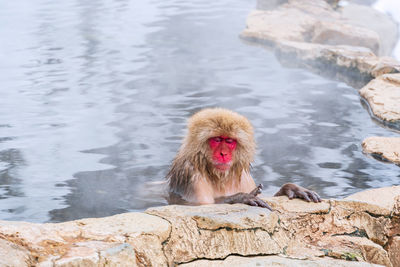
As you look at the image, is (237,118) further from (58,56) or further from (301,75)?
(58,56)

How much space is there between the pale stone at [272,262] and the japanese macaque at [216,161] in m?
0.73

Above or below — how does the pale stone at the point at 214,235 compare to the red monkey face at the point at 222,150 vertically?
below

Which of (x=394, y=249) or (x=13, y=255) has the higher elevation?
(x=13, y=255)

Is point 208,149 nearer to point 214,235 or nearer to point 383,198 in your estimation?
point 214,235

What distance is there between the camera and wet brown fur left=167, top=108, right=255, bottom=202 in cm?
379

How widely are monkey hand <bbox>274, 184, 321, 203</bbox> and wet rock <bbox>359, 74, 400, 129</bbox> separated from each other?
3031 mm

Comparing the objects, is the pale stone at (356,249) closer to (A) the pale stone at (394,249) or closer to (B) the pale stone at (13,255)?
(A) the pale stone at (394,249)

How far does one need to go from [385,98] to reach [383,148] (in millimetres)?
1582

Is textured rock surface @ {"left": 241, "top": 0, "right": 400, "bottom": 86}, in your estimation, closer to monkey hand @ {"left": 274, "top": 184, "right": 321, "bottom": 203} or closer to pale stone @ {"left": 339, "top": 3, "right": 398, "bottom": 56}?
pale stone @ {"left": 339, "top": 3, "right": 398, "bottom": 56}

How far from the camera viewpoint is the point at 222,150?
3.85 m

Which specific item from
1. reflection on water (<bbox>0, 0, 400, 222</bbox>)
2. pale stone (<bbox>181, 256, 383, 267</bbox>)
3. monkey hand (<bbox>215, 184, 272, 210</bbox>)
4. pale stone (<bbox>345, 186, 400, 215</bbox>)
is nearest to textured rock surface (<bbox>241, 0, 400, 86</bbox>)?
reflection on water (<bbox>0, 0, 400, 222</bbox>)

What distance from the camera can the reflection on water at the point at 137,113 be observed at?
484 centimetres

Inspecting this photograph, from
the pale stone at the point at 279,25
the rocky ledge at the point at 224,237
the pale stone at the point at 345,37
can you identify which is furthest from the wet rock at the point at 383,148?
the pale stone at the point at 345,37

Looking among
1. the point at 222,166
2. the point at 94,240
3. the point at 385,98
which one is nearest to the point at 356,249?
the point at 222,166
